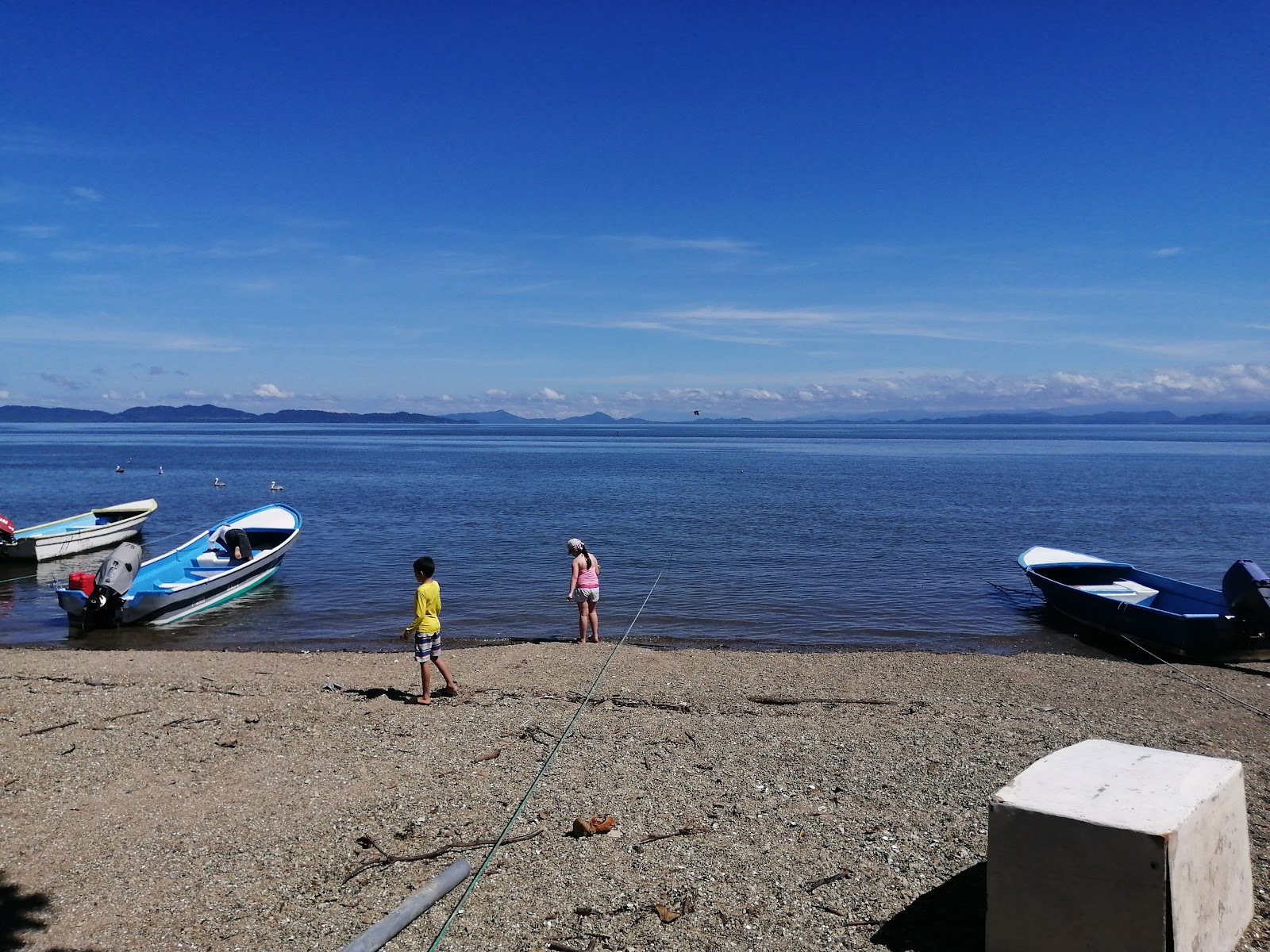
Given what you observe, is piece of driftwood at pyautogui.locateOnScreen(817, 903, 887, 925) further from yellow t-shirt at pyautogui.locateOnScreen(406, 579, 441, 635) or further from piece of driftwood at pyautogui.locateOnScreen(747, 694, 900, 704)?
yellow t-shirt at pyautogui.locateOnScreen(406, 579, 441, 635)

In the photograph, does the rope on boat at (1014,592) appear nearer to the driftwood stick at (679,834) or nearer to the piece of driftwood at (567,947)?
the driftwood stick at (679,834)

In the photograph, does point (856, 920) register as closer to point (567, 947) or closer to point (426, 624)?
point (567, 947)

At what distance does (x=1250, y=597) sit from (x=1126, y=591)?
16.9 feet

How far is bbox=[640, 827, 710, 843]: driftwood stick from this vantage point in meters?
7.18

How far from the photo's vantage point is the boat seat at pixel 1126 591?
19388mm

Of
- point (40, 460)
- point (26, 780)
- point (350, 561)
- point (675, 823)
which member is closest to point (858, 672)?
point (675, 823)

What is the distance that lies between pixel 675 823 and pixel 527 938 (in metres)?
1.99

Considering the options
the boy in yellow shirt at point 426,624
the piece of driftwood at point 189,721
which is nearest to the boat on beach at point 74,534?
the piece of driftwood at point 189,721

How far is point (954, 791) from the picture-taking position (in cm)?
815

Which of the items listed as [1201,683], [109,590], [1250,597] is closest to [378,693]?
[109,590]

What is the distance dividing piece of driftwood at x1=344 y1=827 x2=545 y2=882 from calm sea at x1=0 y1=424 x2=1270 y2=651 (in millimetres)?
10601

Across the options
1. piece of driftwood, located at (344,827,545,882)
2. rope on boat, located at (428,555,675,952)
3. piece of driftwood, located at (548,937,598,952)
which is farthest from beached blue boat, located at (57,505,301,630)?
piece of driftwood, located at (548,937,598,952)

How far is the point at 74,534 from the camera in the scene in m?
28.9

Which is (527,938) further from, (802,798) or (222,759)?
(222,759)
